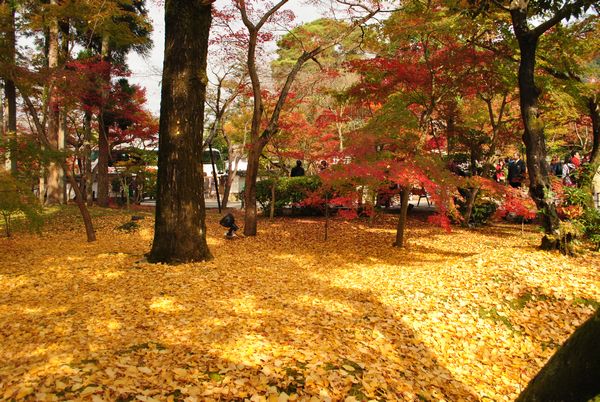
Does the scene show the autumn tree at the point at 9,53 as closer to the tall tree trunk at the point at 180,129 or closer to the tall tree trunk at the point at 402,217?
the tall tree trunk at the point at 180,129

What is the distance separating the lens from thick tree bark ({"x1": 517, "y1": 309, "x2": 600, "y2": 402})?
1.51 m

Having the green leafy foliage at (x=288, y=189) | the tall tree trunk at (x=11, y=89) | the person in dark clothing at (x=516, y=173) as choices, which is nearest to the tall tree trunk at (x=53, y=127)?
the tall tree trunk at (x=11, y=89)

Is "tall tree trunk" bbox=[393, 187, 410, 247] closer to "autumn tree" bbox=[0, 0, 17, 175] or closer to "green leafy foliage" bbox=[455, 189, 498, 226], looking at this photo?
"green leafy foliage" bbox=[455, 189, 498, 226]

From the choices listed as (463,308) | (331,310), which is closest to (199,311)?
(331,310)

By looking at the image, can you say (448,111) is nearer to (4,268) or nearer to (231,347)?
(231,347)

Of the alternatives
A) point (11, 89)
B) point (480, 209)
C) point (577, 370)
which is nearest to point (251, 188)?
point (480, 209)

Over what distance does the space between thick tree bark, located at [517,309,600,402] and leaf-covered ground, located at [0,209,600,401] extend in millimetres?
1628

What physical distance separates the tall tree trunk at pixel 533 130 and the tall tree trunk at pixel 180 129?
4981 millimetres

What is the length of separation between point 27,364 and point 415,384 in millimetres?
2979

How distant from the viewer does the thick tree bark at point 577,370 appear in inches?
59.4

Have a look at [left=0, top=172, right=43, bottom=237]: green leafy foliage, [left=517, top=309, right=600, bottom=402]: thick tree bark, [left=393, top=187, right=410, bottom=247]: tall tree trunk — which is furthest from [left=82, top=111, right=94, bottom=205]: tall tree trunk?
[left=517, top=309, right=600, bottom=402]: thick tree bark

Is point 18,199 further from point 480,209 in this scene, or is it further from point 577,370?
point 480,209

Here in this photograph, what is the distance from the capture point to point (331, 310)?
464cm

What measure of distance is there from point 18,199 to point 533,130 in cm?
818
